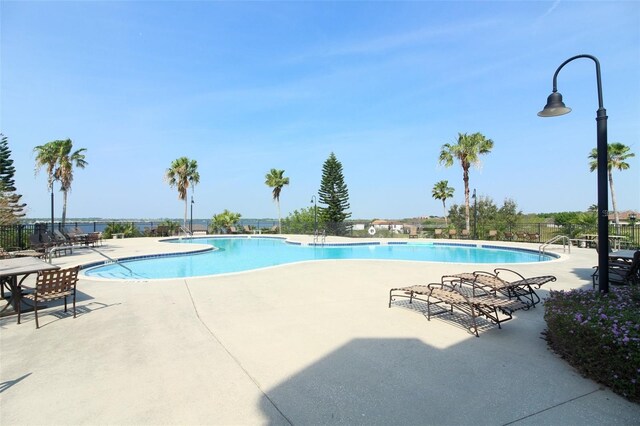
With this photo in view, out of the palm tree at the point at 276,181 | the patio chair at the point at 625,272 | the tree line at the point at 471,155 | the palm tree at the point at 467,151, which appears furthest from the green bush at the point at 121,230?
the patio chair at the point at 625,272

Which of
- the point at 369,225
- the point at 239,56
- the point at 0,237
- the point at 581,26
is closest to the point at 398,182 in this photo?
the point at 369,225

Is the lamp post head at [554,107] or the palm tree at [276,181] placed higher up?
the palm tree at [276,181]

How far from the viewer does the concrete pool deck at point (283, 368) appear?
2.21m

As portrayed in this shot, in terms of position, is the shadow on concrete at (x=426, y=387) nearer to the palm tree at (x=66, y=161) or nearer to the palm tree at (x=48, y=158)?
the palm tree at (x=48, y=158)

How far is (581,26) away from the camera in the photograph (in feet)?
24.7

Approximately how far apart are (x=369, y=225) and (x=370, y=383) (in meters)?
20.2

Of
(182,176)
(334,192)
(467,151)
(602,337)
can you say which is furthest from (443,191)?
(602,337)

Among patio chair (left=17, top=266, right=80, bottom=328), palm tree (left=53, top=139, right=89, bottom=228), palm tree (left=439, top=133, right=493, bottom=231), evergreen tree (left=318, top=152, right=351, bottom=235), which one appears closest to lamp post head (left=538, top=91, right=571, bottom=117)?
patio chair (left=17, top=266, right=80, bottom=328)

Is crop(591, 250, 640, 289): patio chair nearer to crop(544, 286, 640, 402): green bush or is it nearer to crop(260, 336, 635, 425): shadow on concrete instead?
crop(544, 286, 640, 402): green bush

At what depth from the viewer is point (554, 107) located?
403cm

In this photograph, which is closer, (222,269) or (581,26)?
(581,26)

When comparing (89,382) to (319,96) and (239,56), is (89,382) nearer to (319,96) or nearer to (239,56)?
(239,56)

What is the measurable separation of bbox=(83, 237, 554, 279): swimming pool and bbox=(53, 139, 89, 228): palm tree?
22.8ft

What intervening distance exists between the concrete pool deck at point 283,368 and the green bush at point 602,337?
0.37 feet
